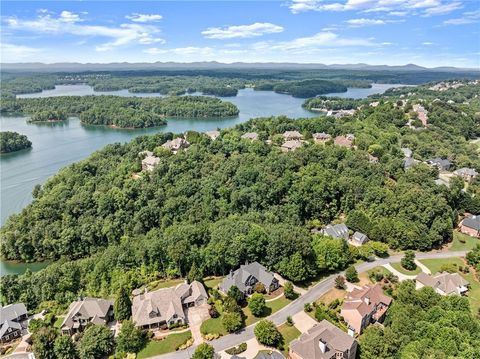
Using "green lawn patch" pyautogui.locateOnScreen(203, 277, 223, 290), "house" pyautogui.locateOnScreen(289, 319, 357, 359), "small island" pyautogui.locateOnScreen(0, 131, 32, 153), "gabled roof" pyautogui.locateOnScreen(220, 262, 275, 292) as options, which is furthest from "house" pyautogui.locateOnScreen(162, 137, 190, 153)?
"house" pyautogui.locateOnScreen(289, 319, 357, 359)

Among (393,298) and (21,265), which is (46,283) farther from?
(393,298)

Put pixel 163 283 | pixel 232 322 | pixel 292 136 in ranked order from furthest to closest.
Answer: pixel 292 136 → pixel 163 283 → pixel 232 322

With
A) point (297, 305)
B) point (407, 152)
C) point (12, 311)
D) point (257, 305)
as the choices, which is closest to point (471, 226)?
point (407, 152)

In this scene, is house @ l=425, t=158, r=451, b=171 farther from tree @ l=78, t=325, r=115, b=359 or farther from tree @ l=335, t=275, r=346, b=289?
tree @ l=78, t=325, r=115, b=359

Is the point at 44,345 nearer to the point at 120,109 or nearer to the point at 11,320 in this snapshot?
the point at 11,320

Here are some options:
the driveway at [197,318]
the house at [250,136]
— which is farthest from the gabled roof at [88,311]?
the house at [250,136]

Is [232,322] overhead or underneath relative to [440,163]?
underneath

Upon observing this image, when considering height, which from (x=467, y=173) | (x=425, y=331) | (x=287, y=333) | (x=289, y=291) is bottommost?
(x=287, y=333)
